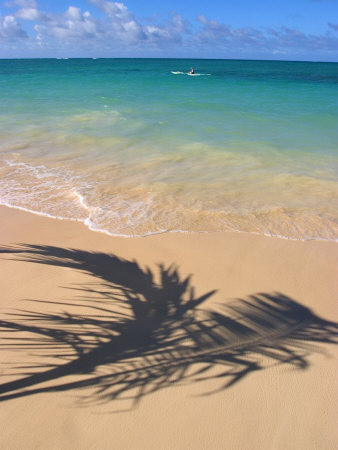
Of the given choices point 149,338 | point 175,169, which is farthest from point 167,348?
point 175,169

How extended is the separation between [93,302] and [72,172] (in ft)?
20.0

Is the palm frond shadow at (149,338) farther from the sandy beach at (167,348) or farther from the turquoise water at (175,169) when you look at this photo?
the turquoise water at (175,169)

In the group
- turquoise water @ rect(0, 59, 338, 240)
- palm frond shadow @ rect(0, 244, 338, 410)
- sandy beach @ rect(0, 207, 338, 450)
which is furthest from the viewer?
turquoise water @ rect(0, 59, 338, 240)

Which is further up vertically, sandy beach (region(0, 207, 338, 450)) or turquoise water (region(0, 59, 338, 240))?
turquoise water (region(0, 59, 338, 240))

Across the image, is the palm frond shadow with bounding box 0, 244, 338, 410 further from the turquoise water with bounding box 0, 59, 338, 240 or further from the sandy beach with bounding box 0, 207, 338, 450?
the turquoise water with bounding box 0, 59, 338, 240

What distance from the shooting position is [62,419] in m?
2.94

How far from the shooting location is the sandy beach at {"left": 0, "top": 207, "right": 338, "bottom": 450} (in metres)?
2.93

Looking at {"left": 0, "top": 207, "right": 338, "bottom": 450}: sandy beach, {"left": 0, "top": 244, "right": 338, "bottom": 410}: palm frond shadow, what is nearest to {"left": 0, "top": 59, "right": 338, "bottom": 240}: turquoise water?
{"left": 0, "top": 207, "right": 338, "bottom": 450}: sandy beach

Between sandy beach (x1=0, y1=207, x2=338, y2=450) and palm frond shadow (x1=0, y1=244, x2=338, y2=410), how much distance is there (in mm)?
12

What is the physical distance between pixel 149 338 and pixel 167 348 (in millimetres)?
222

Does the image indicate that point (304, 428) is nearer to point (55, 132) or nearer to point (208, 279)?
point (208, 279)

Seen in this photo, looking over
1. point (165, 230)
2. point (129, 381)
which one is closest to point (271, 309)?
point (129, 381)

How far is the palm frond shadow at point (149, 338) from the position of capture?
325 centimetres

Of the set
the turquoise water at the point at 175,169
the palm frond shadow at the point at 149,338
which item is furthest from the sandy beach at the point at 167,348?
the turquoise water at the point at 175,169
